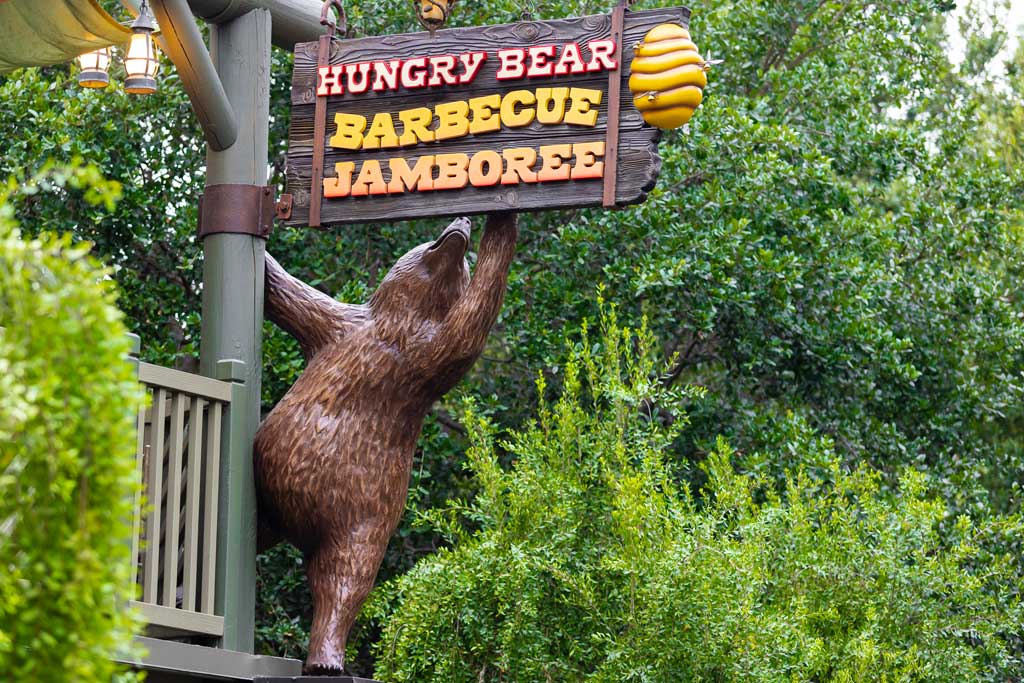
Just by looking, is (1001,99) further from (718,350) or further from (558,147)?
(558,147)

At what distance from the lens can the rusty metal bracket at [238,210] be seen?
5.78 metres

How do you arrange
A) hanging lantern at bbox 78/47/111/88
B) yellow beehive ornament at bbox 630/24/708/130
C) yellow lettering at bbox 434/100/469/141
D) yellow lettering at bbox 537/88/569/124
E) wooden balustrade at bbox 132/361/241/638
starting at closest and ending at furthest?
1. wooden balustrade at bbox 132/361/241/638
2. yellow beehive ornament at bbox 630/24/708/130
3. yellow lettering at bbox 537/88/569/124
4. yellow lettering at bbox 434/100/469/141
5. hanging lantern at bbox 78/47/111/88

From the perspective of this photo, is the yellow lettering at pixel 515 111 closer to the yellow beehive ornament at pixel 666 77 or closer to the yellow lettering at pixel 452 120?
the yellow lettering at pixel 452 120

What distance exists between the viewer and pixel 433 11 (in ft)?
18.7

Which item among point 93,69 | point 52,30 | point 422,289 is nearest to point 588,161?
point 422,289

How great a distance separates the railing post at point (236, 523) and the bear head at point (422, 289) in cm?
59

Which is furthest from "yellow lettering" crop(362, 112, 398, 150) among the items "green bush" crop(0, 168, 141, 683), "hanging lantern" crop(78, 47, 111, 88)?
"green bush" crop(0, 168, 141, 683)

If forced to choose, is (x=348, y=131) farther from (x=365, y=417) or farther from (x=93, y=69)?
(x=93, y=69)

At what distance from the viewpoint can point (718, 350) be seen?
10891 mm

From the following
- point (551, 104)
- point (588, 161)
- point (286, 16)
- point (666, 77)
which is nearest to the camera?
point (666, 77)

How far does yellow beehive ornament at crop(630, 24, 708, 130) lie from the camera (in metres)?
5.24

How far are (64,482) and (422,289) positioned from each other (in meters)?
3.14

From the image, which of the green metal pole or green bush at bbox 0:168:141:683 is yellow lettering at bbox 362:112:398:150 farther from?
green bush at bbox 0:168:141:683

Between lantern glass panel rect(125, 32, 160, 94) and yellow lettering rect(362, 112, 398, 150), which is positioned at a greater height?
lantern glass panel rect(125, 32, 160, 94)
